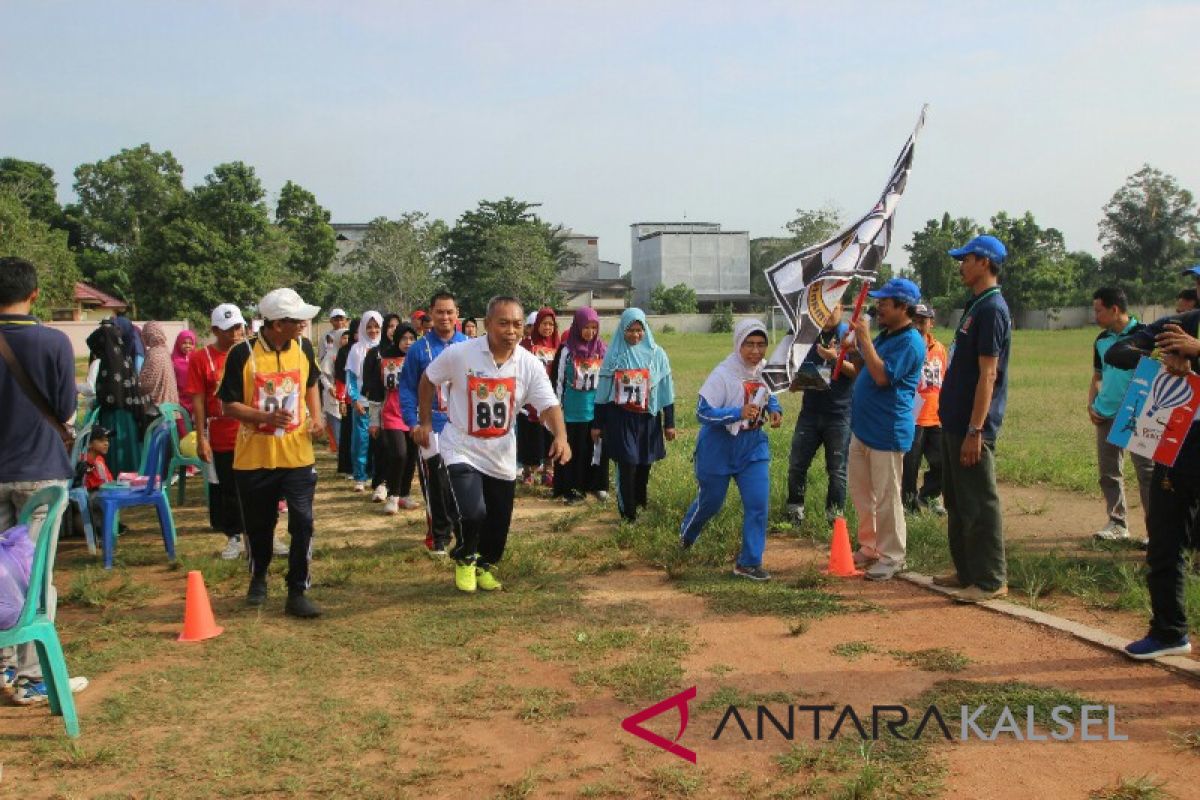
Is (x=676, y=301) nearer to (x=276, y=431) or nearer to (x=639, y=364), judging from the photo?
(x=639, y=364)

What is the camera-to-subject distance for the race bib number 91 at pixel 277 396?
5.65 m

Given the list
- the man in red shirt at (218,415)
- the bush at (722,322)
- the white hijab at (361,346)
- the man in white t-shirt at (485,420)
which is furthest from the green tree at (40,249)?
the bush at (722,322)

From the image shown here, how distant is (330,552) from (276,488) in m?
1.81

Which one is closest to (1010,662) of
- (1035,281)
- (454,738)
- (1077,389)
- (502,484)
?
(454,738)

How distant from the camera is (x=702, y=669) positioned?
468 cm

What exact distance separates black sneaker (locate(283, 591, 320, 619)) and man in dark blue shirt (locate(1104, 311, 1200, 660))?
4702 mm

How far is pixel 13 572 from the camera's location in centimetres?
384

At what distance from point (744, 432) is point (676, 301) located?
6258 centimetres

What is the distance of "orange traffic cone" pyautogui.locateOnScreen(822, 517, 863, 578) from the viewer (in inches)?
253

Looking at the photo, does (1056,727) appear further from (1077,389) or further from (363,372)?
(1077,389)

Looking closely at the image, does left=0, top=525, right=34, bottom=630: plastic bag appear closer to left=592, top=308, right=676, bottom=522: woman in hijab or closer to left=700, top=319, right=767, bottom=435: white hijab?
left=700, top=319, right=767, bottom=435: white hijab

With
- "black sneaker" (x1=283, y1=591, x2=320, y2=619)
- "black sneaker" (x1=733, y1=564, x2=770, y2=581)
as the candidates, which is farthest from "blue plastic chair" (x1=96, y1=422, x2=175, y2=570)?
"black sneaker" (x1=733, y1=564, x2=770, y2=581)

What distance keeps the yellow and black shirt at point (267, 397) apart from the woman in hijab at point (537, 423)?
4.11 metres

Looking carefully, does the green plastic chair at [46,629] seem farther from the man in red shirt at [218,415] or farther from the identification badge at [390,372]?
the identification badge at [390,372]
